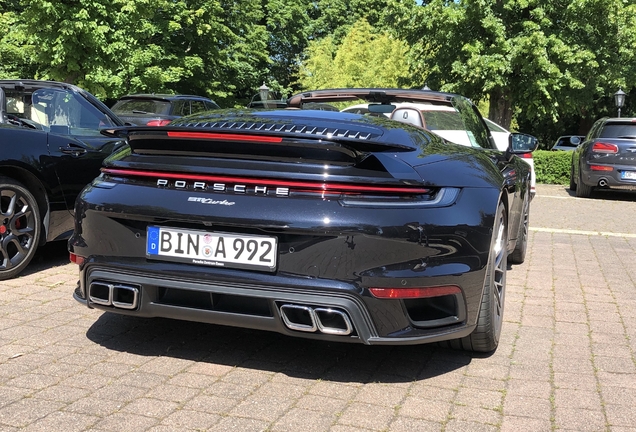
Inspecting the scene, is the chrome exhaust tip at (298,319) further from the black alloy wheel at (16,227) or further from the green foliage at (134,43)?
the green foliage at (134,43)

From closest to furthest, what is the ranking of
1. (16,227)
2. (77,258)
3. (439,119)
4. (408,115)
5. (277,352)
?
1. (77,258)
2. (277,352)
3. (408,115)
4. (16,227)
5. (439,119)

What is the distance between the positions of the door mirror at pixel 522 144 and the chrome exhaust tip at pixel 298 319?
2.86 meters

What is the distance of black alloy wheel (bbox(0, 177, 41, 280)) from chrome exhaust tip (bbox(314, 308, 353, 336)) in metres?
2.98

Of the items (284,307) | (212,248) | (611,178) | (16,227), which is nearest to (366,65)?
(611,178)

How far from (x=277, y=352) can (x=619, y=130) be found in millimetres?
12026

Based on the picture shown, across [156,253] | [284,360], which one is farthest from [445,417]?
[156,253]

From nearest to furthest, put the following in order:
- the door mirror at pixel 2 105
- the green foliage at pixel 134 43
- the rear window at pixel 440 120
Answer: the rear window at pixel 440 120
the door mirror at pixel 2 105
the green foliage at pixel 134 43

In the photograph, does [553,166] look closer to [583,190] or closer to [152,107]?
[583,190]

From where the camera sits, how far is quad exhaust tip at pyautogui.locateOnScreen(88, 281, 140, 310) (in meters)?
3.37

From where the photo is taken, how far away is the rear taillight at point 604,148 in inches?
543

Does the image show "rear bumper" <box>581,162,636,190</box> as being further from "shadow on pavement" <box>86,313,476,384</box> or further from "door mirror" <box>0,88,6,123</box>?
"door mirror" <box>0,88,6,123</box>

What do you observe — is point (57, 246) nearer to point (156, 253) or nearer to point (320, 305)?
point (156, 253)

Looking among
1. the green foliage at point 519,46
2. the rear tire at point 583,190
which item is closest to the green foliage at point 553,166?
the rear tire at point 583,190

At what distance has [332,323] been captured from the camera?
10.4 feet
